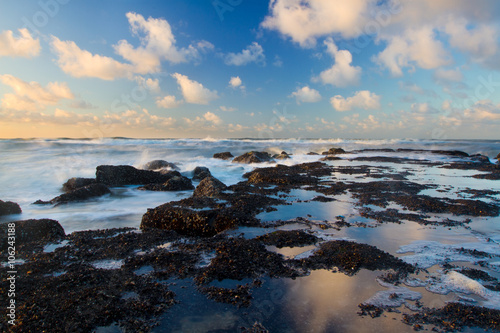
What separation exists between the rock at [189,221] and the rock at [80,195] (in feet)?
15.5

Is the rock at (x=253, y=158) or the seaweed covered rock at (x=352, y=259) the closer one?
the seaweed covered rock at (x=352, y=259)

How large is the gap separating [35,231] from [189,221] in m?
2.77

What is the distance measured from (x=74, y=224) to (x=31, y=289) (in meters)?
3.82

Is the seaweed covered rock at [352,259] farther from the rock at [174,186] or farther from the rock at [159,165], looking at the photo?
the rock at [159,165]

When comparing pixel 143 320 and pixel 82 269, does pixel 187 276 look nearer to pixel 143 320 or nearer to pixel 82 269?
pixel 143 320

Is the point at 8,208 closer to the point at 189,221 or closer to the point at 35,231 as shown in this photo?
the point at 35,231

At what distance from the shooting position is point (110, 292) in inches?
114

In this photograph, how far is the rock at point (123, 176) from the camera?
448 inches

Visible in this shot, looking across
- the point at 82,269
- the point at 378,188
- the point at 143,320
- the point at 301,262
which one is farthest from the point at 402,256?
the point at 378,188

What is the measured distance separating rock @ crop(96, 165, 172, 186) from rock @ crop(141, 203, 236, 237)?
701 centimetres

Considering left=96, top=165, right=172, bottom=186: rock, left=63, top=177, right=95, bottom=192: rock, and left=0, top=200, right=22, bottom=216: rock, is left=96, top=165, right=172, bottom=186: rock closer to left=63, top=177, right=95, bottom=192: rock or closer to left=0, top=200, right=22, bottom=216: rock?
left=63, top=177, right=95, bottom=192: rock

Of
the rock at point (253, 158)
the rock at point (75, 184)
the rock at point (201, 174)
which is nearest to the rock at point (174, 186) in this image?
the rock at point (75, 184)

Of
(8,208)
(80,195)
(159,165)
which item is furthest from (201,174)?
(8,208)

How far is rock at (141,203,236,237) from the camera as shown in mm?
5059
